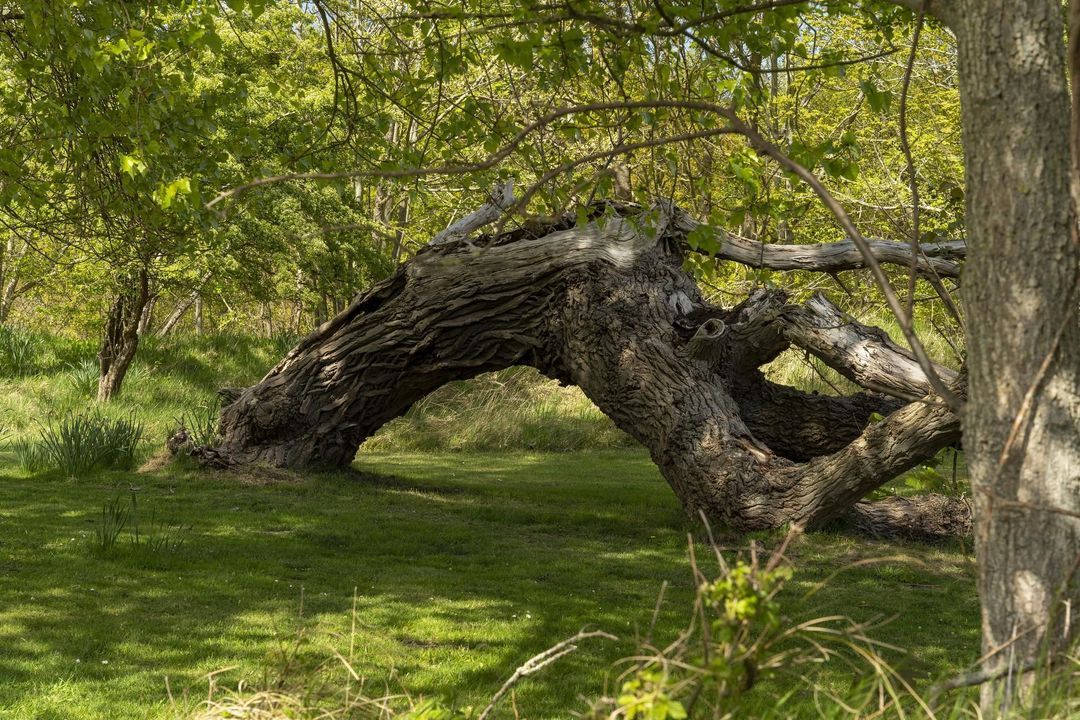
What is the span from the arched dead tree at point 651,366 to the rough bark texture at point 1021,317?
537cm

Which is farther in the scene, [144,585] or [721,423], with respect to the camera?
[721,423]

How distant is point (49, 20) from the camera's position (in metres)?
7.05

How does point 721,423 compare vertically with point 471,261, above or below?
below

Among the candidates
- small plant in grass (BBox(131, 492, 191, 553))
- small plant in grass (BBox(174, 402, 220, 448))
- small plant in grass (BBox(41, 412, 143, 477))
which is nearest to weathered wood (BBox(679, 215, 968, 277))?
small plant in grass (BBox(131, 492, 191, 553))

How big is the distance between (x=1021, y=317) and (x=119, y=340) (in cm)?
1465

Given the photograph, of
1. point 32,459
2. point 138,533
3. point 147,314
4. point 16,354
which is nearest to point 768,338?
point 138,533

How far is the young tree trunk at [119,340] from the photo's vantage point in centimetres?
1590

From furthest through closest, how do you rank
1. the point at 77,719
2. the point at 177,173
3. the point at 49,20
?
1. the point at 177,173
2. the point at 49,20
3. the point at 77,719

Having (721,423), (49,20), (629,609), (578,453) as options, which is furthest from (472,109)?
(578,453)

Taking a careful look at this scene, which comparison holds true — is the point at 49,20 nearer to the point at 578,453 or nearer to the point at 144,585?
the point at 144,585

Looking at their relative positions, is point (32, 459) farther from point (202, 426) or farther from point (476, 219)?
point (476, 219)

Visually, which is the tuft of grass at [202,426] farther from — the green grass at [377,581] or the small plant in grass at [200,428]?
the green grass at [377,581]

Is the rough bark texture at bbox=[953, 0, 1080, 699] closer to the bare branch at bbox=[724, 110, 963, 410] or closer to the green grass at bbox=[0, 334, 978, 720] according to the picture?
the bare branch at bbox=[724, 110, 963, 410]

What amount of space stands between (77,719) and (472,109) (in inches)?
156
